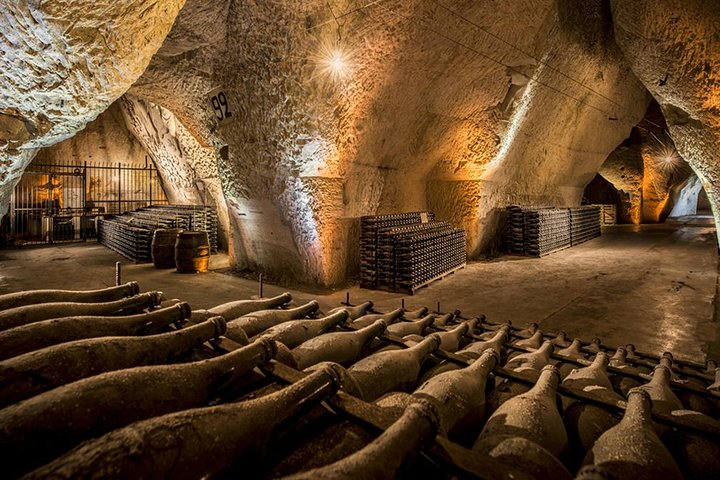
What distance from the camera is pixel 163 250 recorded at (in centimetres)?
874

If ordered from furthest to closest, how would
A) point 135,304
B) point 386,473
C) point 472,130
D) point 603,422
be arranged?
point 472,130 < point 135,304 < point 603,422 < point 386,473

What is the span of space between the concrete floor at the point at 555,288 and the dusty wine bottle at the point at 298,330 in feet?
12.6

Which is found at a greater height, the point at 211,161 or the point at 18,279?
the point at 211,161

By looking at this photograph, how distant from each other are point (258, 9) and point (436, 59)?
3297 mm

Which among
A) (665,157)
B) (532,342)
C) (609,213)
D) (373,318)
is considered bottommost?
(532,342)

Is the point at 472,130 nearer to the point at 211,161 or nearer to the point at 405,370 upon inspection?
the point at 211,161

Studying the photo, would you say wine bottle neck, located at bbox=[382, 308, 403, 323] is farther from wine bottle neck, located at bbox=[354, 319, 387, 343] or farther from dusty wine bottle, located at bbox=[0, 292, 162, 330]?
dusty wine bottle, located at bbox=[0, 292, 162, 330]

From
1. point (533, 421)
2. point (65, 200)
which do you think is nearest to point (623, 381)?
point (533, 421)

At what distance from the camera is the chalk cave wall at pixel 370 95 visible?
5828 millimetres

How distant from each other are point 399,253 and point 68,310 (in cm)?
565

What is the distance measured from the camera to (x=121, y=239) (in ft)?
36.0

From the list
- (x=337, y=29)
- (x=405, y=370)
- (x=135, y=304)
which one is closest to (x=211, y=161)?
(x=337, y=29)

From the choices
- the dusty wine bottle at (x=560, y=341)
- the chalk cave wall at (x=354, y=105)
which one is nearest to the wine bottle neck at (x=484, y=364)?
the dusty wine bottle at (x=560, y=341)

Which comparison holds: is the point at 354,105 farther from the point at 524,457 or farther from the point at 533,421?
the point at 524,457
